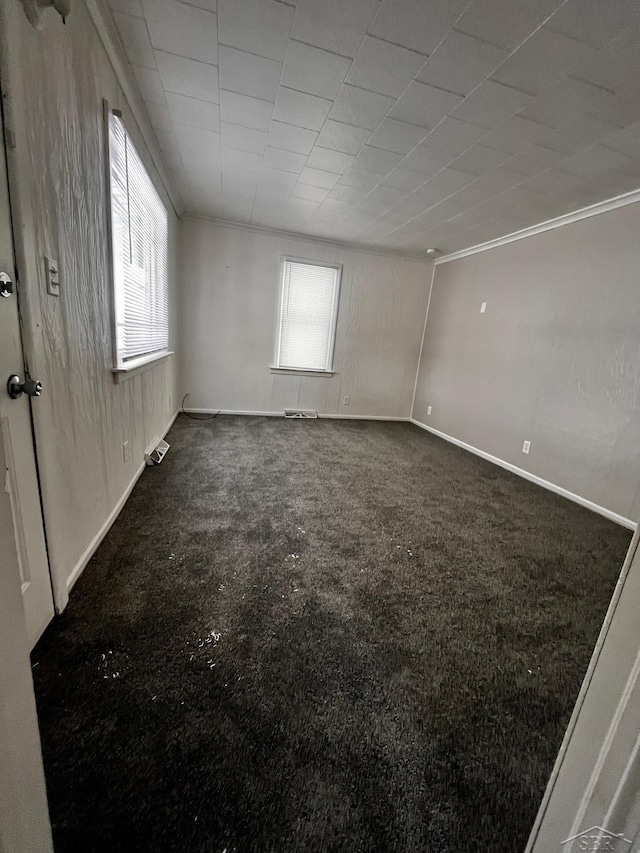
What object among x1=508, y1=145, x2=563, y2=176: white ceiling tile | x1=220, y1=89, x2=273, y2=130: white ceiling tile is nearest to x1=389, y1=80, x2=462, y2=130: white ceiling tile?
x1=508, y1=145, x2=563, y2=176: white ceiling tile

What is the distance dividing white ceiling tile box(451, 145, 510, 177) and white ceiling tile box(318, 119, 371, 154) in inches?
26.8

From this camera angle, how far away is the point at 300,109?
6.55 ft

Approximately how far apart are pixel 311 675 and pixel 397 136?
2.94 meters

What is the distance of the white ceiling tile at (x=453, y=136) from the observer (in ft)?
6.49

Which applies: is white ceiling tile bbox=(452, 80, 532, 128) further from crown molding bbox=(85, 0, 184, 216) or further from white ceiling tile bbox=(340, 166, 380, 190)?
crown molding bbox=(85, 0, 184, 216)

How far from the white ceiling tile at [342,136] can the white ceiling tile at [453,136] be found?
0.42 metres

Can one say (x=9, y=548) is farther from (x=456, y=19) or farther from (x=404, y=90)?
(x=404, y=90)

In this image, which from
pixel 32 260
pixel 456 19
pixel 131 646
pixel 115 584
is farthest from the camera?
pixel 115 584

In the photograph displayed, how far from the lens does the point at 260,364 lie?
4730mm

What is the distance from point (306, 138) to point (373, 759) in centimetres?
320

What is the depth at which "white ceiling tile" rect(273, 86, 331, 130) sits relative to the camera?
189 centimetres

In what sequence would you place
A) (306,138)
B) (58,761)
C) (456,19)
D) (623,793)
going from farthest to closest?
(306,138) < (456,19) < (58,761) < (623,793)

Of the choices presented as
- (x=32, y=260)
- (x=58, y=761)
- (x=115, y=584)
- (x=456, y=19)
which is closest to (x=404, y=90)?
(x=456, y=19)

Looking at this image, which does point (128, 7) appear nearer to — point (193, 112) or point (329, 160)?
point (193, 112)
